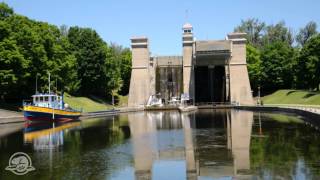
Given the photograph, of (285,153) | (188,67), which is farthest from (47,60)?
(285,153)

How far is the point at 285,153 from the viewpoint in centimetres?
1977

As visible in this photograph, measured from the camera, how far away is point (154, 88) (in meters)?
93.7

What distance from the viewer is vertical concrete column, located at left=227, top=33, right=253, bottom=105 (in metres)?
84.6

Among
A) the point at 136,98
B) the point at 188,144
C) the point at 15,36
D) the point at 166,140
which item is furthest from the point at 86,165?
A: the point at 136,98

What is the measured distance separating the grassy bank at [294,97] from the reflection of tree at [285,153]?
40.1 m

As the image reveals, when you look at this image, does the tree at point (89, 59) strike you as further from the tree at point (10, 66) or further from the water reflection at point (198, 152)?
the water reflection at point (198, 152)

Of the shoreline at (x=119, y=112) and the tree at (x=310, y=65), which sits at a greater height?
the tree at (x=310, y=65)

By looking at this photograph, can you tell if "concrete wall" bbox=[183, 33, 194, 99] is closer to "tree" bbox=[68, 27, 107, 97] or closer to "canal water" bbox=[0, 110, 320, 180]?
"tree" bbox=[68, 27, 107, 97]

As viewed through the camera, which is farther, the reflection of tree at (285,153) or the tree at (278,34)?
the tree at (278,34)

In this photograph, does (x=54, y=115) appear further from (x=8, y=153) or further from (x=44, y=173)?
(x=44, y=173)

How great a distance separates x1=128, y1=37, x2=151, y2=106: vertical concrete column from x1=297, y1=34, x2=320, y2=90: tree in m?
29.1

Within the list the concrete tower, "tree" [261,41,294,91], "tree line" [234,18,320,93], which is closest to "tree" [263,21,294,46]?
"tree line" [234,18,320,93]

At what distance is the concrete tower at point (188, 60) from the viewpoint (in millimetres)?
85562

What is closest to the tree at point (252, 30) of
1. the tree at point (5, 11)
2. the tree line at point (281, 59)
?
the tree line at point (281, 59)
